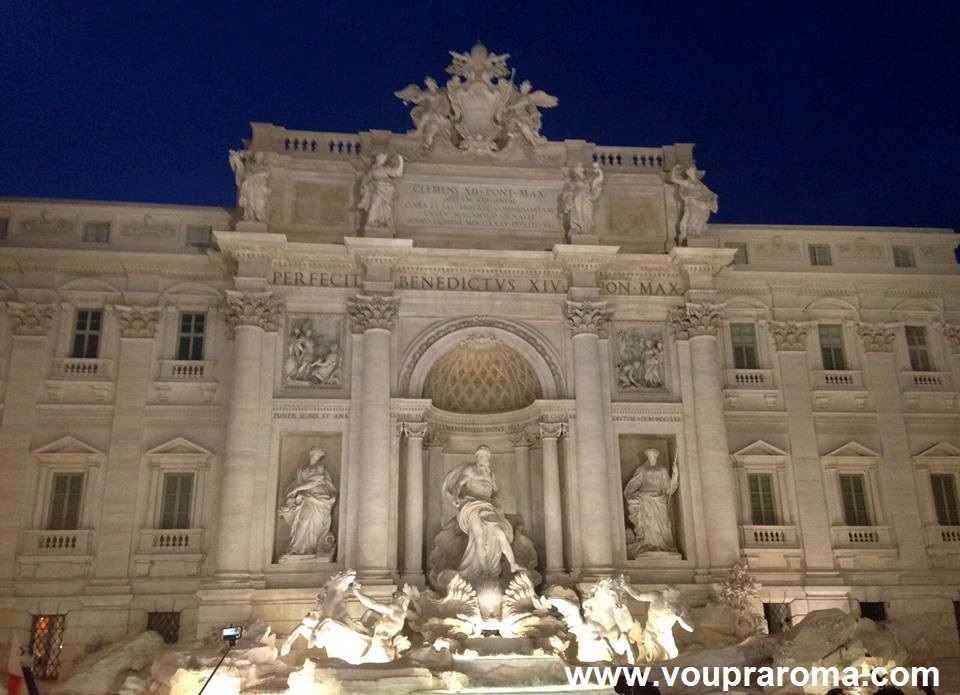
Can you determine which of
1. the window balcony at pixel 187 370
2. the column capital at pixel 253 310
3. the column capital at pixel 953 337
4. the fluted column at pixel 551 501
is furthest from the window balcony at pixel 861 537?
the window balcony at pixel 187 370

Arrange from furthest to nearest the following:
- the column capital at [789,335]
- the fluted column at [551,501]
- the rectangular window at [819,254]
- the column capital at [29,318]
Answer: the rectangular window at [819,254] < the column capital at [789,335] < the column capital at [29,318] < the fluted column at [551,501]

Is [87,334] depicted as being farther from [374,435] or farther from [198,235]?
[374,435]

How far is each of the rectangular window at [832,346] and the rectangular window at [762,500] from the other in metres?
4.18

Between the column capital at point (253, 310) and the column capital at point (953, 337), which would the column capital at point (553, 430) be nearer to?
the column capital at point (253, 310)

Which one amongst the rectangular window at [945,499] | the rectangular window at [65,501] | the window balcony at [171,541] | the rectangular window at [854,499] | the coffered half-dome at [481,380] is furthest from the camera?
the rectangular window at [945,499]

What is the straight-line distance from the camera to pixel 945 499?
27219mm

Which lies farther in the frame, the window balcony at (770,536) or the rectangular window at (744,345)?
the rectangular window at (744,345)

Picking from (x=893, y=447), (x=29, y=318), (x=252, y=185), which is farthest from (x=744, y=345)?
(x=29, y=318)

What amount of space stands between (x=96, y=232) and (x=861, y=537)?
23626 millimetres

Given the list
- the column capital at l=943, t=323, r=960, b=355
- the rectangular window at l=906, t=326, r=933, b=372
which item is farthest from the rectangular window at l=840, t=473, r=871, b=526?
the column capital at l=943, t=323, r=960, b=355

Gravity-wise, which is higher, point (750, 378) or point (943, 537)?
point (750, 378)

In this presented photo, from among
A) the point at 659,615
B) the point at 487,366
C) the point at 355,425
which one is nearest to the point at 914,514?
the point at 659,615

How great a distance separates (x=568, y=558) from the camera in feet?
80.5

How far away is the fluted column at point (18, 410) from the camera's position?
23734 millimetres
